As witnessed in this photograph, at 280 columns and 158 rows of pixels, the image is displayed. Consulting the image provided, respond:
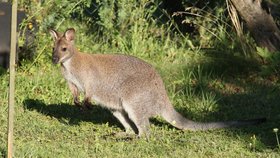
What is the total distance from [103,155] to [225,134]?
130 cm

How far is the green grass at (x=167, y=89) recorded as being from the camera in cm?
592

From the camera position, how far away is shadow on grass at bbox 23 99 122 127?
6934 mm

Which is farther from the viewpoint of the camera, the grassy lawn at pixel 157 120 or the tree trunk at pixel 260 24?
the tree trunk at pixel 260 24

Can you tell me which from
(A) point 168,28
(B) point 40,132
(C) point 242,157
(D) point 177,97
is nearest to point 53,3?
(A) point 168,28

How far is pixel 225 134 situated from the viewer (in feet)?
21.1

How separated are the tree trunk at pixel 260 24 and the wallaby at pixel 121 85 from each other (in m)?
2.33

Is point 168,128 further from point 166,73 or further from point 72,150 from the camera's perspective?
point 166,73

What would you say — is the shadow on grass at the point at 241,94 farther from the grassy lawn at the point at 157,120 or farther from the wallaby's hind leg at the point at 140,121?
the wallaby's hind leg at the point at 140,121

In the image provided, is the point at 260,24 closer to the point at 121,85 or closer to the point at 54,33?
the point at 121,85

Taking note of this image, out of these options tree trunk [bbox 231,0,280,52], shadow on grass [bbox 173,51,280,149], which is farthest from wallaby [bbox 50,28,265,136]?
tree trunk [bbox 231,0,280,52]

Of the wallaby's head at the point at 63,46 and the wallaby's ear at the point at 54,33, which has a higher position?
the wallaby's ear at the point at 54,33

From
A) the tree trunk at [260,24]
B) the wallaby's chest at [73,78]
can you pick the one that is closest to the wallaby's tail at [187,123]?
the wallaby's chest at [73,78]

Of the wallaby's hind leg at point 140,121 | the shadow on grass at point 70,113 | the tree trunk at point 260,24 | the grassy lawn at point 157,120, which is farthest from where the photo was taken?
the tree trunk at point 260,24

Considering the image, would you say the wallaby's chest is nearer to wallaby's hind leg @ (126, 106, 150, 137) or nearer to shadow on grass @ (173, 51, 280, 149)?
wallaby's hind leg @ (126, 106, 150, 137)
